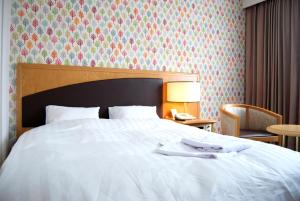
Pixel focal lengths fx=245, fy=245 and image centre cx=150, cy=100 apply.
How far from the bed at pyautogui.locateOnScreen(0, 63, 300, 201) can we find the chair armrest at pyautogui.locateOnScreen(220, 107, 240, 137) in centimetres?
147

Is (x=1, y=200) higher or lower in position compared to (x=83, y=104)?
lower

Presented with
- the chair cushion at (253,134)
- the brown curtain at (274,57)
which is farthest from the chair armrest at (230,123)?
the brown curtain at (274,57)

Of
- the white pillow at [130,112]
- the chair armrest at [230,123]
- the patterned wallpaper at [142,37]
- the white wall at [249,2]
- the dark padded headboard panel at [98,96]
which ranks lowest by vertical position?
the chair armrest at [230,123]

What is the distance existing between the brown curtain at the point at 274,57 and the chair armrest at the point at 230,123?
1.06 meters

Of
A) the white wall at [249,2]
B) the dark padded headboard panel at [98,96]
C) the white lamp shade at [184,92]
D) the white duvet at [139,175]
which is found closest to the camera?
the white duvet at [139,175]

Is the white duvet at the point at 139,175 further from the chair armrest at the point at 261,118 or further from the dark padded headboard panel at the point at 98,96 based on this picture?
the chair armrest at the point at 261,118

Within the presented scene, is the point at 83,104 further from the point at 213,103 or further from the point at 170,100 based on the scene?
the point at 213,103

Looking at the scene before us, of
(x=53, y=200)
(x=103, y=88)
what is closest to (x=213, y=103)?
(x=103, y=88)

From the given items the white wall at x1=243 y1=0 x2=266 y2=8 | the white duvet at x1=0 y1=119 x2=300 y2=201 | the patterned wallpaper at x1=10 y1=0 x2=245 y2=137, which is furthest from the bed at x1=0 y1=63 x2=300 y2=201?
the white wall at x1=243 y1=0 x2=266 y2=8

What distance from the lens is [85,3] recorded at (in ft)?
10.5

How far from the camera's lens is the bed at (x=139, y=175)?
105 centimetres

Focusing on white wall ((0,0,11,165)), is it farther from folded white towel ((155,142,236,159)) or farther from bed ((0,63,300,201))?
folded white towel ((155,142,236,159))

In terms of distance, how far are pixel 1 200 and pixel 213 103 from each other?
347cm

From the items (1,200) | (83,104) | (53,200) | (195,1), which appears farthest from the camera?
(195,1)
